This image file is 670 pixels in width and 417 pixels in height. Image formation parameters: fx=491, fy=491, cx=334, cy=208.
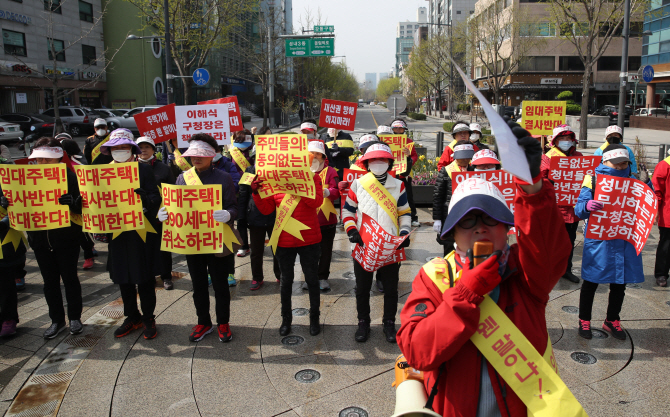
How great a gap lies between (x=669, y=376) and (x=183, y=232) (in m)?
4.38

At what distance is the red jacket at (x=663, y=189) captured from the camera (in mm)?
5934

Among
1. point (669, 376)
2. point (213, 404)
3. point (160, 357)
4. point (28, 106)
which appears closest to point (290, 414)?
point (213, 404)

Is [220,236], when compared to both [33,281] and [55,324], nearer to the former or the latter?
[55,324]

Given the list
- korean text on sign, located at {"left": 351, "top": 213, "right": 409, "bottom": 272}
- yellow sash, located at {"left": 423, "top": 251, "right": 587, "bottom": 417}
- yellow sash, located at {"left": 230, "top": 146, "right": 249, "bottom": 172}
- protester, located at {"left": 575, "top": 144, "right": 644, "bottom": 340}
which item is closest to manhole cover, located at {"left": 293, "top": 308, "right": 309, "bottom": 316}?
korean text on sign, located at {"left": 351, "top": 213, "right": 409, "bottom": 272}

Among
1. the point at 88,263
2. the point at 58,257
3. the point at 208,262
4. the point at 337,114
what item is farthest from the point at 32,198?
the point at 337,114

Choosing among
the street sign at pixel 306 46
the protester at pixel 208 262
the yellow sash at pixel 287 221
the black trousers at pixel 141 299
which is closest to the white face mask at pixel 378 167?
the yellow sash at pixel 287 221

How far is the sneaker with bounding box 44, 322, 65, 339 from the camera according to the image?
4.98 metres

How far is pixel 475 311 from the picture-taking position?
69.9 inches

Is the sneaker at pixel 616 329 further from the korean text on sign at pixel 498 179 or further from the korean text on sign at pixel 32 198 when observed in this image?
the korean text on sign at pixel 32 198

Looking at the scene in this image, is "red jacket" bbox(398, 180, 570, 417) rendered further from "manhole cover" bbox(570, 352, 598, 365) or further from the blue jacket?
the blue jacket

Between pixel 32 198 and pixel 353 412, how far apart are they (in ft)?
12.2

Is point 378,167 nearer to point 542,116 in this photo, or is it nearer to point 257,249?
point 257,249

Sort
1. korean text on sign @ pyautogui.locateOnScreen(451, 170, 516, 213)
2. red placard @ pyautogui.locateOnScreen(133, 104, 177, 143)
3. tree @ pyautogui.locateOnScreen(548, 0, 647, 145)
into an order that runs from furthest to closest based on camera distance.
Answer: tree @ pyautogui.locateOnScreen(548, 0, 647, 145) → red placard @ pyautogui.locateOnScreen(133, 104, 177, 143) → korean text on sign @ pyautogui.locateOnScreen(451, 170, 516, 213)

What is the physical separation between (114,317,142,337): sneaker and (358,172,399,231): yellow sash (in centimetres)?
281
